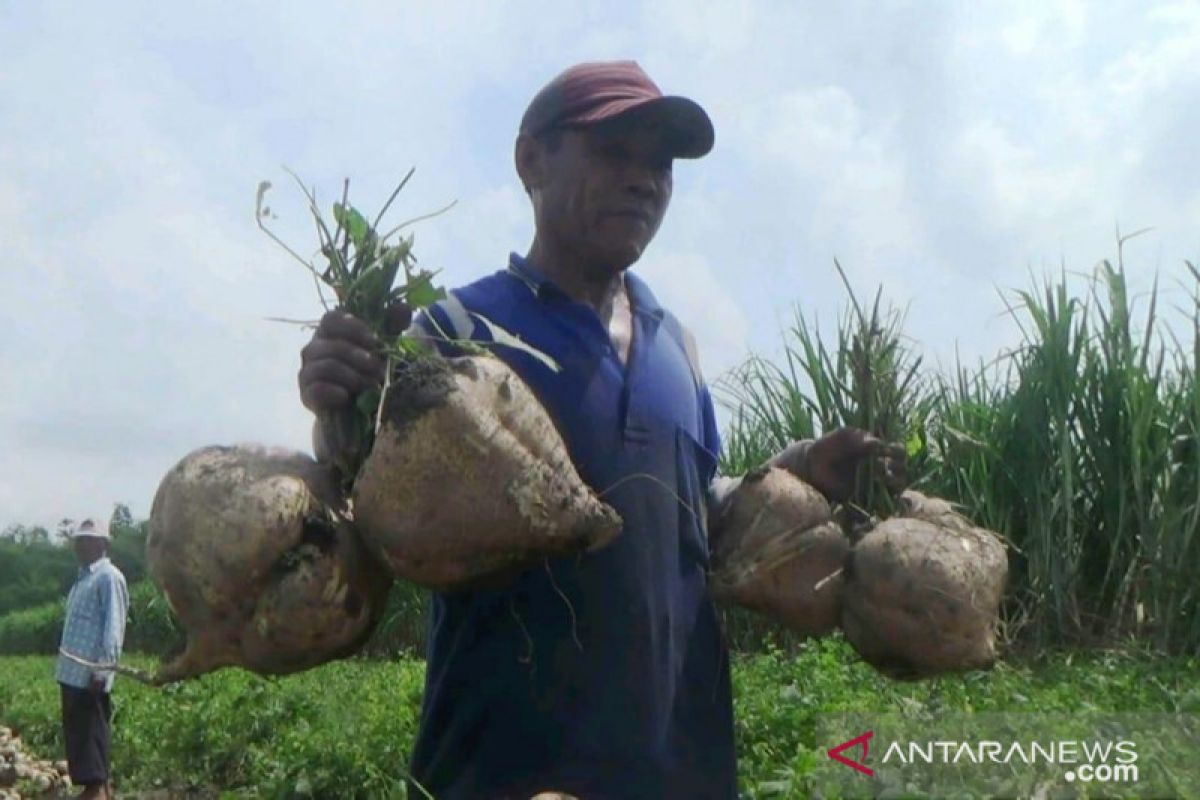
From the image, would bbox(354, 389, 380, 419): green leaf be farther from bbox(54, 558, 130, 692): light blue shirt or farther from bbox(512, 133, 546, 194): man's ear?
bbox(54, 558, 130, 692): light blue shirt

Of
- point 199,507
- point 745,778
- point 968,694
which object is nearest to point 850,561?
point 199,507

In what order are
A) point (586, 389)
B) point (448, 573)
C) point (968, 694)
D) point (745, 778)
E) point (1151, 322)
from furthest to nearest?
point (1151, 322) < point (968, 694) < point (745, 778) < point (586, 389) < point (448, 573)

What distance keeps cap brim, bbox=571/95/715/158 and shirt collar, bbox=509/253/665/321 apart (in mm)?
242

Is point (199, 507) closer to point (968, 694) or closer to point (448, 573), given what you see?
point (448, 573)

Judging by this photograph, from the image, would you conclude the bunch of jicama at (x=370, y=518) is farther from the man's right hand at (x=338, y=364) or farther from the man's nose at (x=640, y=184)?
the man's nose at (x=640, y=184)

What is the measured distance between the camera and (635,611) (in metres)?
1.96

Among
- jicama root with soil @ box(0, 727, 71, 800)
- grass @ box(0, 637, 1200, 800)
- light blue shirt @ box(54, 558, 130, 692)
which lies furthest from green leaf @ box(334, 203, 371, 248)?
jicama root with soil @ box(0, 727, 71, 800)

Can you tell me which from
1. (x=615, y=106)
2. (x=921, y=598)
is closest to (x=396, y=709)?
(x=921, y=598)

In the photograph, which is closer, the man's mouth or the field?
the man's mouth

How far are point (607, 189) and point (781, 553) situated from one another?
66cm

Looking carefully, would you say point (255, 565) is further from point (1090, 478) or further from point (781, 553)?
point (1090, 478)

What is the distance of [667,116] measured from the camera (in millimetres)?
2080

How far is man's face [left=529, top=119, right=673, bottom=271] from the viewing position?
82.0 inches

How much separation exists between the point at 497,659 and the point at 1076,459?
14.0 feet
